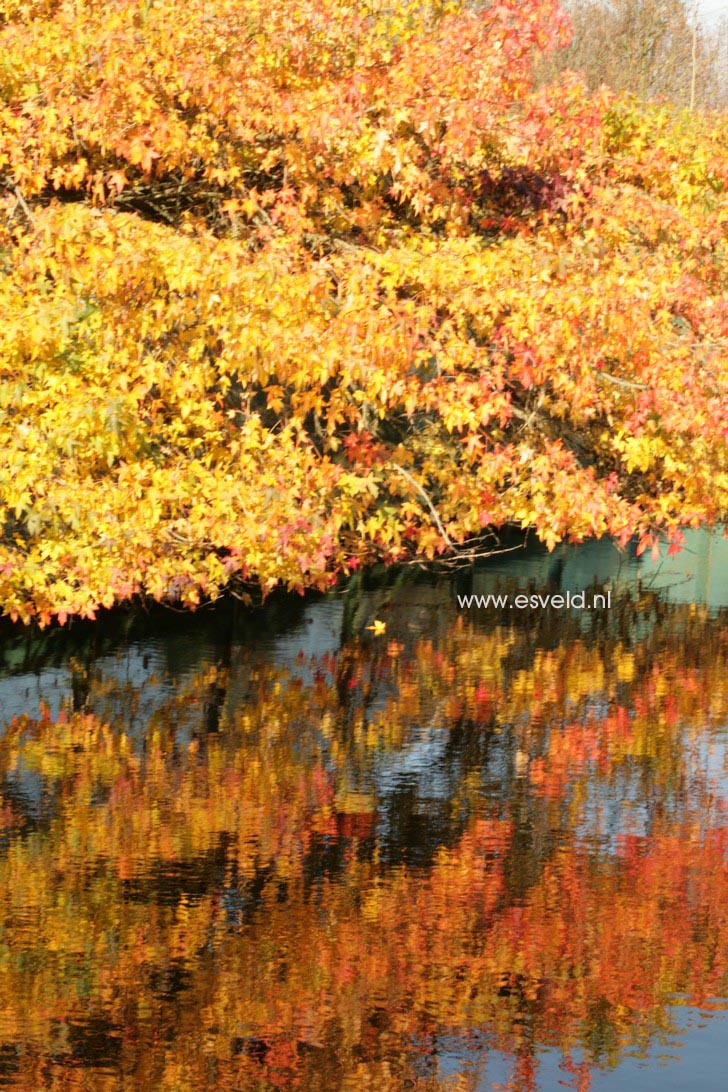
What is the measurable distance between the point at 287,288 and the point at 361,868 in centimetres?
578

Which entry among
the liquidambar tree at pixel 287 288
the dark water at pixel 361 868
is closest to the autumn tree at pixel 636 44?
the liquidambar tree at pixel 287 288

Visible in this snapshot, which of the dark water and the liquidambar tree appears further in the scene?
the liquidambar tree

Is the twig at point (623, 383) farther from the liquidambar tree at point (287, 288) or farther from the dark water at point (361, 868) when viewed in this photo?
the dark water at point (361, 868)

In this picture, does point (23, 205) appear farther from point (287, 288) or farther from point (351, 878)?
point (351, 878)

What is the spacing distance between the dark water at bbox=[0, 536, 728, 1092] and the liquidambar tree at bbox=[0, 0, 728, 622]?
134 centimetres

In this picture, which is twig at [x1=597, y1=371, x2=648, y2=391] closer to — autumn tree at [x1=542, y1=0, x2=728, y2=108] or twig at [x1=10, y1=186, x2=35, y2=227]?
twig at [x1=10, y1=186, x2=35, y2=227]

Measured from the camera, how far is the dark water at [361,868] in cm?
525

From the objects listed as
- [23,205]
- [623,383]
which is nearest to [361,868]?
[623,383]

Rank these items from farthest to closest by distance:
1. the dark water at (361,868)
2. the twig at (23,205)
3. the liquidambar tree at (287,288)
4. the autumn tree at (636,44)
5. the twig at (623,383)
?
the autumn tree at (636,44), the twig at (623,383), the twig at (23,205), the liquidambar tree at (287,288), the dark water at (361,868)

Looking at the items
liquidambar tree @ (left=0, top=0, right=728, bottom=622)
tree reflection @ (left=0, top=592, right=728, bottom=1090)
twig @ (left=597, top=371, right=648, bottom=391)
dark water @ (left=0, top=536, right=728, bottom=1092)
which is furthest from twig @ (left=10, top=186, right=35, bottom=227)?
twig @ (left=597, top=371, right=648, bottom=391)

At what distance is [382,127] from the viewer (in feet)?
42.1

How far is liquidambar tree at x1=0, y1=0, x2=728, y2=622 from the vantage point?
11961mm

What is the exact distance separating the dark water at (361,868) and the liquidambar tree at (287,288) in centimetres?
134

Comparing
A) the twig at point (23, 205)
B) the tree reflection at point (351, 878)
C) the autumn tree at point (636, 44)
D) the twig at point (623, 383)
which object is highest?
the autumn tree at point (636, 44)
